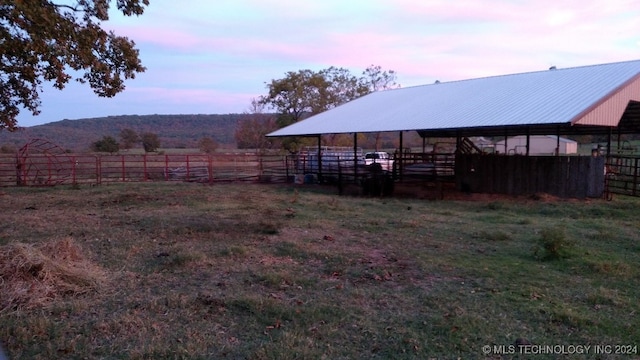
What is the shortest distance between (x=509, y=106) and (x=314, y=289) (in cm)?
1604

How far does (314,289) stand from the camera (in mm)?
7035

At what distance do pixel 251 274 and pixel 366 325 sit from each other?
2.64 meters

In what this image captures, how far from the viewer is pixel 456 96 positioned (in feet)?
86.4

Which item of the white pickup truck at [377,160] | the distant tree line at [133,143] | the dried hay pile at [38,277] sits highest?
the distant tree line at [133,143]

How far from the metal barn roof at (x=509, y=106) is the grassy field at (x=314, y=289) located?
21.0 feet

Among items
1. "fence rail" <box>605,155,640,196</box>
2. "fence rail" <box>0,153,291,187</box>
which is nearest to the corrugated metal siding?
"fence rail" <box>605,155,640,196</box>

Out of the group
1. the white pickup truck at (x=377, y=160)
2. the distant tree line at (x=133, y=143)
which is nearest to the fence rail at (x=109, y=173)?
the white pickup truck at (x=377, y=160)

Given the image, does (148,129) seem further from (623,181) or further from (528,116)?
(623,181)

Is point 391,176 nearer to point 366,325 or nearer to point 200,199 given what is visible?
point 200,199

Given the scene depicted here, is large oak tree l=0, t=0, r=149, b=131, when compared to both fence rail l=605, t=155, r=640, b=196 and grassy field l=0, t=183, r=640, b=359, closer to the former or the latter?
grassy field l=0, t=183, r=640, b=359

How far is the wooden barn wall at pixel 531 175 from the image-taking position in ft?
62.3

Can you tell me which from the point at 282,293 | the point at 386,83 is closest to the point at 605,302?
the point at 282,293

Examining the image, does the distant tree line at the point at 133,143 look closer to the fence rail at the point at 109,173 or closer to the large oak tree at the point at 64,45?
the fence rail at the point at 109,173

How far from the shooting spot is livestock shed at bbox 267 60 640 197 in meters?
18.2
